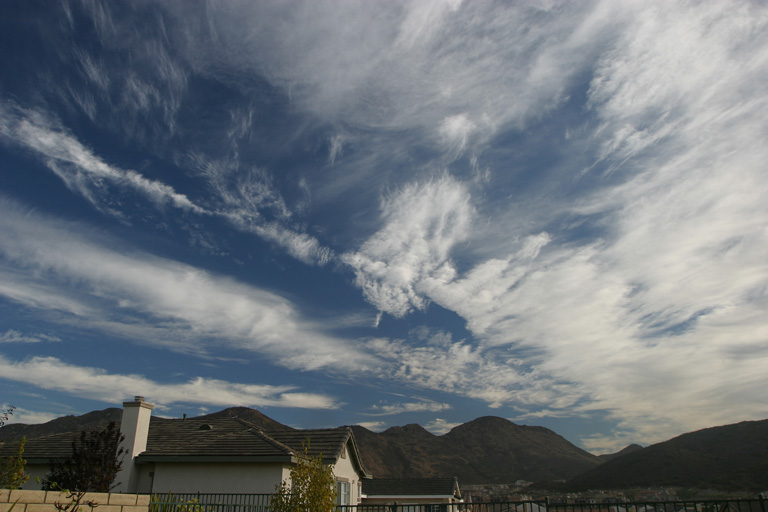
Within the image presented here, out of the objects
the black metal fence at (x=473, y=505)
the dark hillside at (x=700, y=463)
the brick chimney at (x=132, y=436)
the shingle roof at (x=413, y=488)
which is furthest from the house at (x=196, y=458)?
the dark hillside at (x=700, y=463)

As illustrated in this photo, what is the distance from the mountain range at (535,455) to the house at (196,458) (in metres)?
10.0

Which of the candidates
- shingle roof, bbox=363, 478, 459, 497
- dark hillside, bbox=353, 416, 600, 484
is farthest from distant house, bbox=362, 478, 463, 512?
dark hillside, bbox=353, 416, 600, 484

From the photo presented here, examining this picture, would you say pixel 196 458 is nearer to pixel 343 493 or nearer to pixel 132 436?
pixel 132 436

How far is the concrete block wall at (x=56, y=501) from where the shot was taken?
571cm

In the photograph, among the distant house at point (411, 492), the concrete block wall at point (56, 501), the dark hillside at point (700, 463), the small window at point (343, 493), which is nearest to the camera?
the concrete block wall at point (56, 501)

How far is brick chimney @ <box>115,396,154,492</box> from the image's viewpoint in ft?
62.4

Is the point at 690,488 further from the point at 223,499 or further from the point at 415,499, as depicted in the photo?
the point at 223,499

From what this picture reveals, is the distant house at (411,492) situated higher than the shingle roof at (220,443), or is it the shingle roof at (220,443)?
the shingle roof at (220,443)

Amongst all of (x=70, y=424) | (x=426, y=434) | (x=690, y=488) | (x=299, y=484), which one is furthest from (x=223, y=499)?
(x=426, y=434)

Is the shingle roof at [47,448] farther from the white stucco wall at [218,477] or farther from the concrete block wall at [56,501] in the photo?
the concrete block wall at [56,501]

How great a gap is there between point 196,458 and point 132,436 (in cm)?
323

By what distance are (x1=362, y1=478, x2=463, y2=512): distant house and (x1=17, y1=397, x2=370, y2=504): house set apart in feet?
62.1

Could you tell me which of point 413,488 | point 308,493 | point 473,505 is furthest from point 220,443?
point 413,488

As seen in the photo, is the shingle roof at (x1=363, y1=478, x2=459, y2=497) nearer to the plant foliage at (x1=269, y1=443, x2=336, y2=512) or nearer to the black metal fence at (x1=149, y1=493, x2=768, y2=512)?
the black metal fence at (x1=149, y1=493, x2=768, y2=512)
